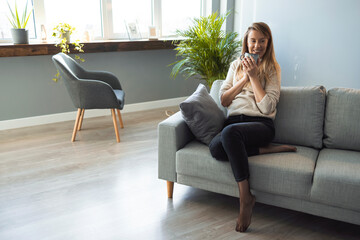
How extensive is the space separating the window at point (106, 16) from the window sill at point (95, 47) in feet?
0.79

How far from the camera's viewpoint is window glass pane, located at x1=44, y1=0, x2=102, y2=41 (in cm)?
396

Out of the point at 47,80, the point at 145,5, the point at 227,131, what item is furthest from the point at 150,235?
the point at 145,5

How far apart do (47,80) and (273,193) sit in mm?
2974

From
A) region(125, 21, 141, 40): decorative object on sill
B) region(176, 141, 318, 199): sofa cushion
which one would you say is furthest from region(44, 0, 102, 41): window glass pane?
region(176, 141, 318, 199): sofa cushion

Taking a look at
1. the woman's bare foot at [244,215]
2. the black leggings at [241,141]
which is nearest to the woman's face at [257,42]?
the black leggings at [241,141]

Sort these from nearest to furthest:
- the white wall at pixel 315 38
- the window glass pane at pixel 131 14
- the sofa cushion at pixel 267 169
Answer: the sofa cushion at pixel 267 169, the white wall at pixel 315 38, the window glass pane at pixel 131 14

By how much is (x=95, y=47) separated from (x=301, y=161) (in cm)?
275

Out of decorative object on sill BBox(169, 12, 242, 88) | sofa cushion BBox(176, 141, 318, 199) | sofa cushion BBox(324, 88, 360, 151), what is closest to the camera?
sofa cushion BBox(176, 141, 318, 199)

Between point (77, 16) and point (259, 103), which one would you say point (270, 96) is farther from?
point (77, 16)

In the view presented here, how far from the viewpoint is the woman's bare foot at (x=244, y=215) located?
6.38 ft

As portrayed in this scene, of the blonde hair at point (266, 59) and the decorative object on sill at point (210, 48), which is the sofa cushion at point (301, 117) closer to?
the blonde hair at point (266, 59)

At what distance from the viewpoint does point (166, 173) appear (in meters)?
2.28

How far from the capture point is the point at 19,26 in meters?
3.58

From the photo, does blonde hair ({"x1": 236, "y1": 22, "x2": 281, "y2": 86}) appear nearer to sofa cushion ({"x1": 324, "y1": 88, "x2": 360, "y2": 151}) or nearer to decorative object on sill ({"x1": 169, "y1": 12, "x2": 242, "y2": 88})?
sofa cushion ({"x1": 324, "y1": 88, "x2": 360, "y2": 151})
